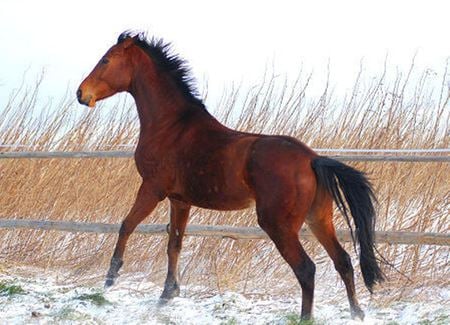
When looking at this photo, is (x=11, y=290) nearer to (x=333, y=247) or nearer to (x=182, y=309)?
(x=182, y=309)

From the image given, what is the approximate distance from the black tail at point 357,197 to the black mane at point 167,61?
1.47m

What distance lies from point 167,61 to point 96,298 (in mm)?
1849

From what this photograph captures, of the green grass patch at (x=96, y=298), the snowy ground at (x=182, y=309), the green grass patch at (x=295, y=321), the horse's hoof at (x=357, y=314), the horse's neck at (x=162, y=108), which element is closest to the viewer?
the green grass patch at (x=295, y=321)

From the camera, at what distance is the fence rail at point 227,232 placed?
18.4 feet

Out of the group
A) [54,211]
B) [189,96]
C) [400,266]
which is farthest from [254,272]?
[54,211]

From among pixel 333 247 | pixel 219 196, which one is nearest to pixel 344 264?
pixel 333 247

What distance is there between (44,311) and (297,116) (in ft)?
11.2

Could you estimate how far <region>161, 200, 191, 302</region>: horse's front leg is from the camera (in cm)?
579

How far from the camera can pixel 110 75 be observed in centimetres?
585

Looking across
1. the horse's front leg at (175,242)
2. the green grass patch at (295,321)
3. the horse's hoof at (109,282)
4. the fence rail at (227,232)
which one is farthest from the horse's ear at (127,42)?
the green grass patch at (295,321)

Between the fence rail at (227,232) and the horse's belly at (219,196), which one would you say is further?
the fence rail at (227,232)

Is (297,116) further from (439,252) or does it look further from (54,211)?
(54,211)

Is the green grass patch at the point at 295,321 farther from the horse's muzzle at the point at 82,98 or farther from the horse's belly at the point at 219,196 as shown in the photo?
the horse's muzzle at the point at 82,98

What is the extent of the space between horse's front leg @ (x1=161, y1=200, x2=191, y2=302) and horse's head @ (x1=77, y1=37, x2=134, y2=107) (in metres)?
0.96
